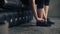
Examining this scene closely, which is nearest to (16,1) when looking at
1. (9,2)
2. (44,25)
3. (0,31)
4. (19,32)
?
(9,2)

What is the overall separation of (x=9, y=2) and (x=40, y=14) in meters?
0.46

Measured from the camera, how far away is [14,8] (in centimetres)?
208

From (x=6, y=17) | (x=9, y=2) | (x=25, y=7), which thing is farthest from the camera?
(x=25, y=7)

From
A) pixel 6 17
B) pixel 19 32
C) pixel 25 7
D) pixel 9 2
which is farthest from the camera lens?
pixel 25 7

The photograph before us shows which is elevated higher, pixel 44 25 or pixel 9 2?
pixel 9 2

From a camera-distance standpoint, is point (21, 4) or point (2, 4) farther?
point (21, 4)

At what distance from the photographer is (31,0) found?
1.82 metres

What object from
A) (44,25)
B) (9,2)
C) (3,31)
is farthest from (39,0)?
(3,31)

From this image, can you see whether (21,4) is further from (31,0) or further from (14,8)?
(31,0)

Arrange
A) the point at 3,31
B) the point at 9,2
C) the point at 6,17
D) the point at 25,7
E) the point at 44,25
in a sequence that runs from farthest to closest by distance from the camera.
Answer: the point at 25,7, the point at 9,2, the point at 44,25, the point at 6,17, the point at 3,31

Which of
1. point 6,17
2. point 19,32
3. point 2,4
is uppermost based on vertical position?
point 2,4

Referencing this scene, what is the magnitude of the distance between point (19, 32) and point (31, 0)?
439 millimetres

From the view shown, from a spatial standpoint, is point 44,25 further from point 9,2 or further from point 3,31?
point 3,31

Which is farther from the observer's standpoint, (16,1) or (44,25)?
(16,1)
